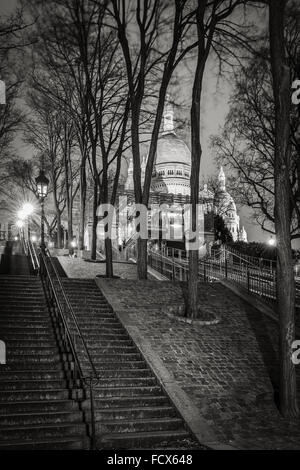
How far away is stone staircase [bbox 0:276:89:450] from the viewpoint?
7.59 meters

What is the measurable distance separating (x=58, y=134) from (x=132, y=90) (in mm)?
13474

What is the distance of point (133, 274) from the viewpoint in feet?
74.0

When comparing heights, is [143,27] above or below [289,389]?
above

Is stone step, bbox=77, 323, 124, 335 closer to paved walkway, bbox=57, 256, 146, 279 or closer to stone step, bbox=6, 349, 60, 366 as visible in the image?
stone step, bbox=6, 349, 60, 366

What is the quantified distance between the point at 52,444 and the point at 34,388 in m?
1.96

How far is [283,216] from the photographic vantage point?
30.5 ft

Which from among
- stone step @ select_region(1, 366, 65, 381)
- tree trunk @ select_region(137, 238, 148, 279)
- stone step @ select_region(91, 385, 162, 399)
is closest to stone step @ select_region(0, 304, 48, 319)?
stone step @ select_region(1, 366, 65, 381)

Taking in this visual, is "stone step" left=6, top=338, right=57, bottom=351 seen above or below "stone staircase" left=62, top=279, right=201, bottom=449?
above

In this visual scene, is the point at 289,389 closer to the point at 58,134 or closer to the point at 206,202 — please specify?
the point at 58,134

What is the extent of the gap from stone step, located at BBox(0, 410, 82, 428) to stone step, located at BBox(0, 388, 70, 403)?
1.87ft

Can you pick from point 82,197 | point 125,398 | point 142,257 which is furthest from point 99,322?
point 82,197

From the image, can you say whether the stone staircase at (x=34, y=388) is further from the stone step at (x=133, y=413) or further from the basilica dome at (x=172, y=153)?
the basilica dome at (x=172, y=153)
